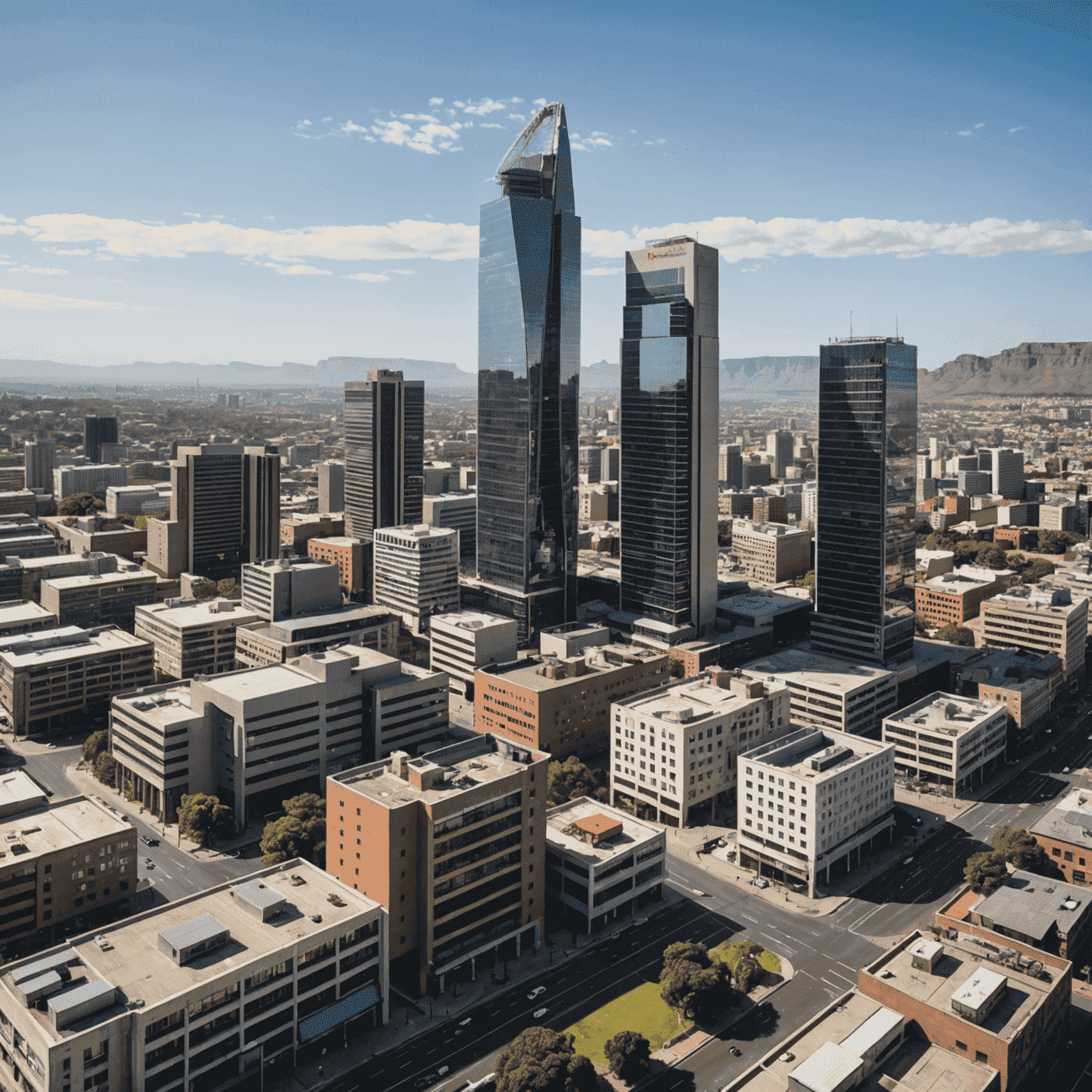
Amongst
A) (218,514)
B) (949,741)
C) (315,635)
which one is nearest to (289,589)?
(315,635)

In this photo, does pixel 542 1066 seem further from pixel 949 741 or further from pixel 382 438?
pixel 382 438

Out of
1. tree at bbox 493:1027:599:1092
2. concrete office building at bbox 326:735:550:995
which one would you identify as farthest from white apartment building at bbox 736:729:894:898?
tree at bbox 493:1027:599:1092

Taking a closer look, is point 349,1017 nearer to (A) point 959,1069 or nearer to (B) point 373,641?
(A) point 959,1069

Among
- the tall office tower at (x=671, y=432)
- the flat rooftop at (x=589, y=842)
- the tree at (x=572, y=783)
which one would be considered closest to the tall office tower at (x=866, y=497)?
the tall office tower at (x=671, y=432)

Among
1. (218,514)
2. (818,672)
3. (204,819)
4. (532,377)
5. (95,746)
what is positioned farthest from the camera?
(218,514)

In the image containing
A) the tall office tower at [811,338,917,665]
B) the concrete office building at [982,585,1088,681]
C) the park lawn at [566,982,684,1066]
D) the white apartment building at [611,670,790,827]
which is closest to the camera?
the park lawn at [566,982,684,1066]

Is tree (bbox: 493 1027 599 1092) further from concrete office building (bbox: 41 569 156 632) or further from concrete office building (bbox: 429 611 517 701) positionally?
concrete office building (bbox: 41 569 156 632)

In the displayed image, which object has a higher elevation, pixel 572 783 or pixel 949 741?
pixel 949 741
